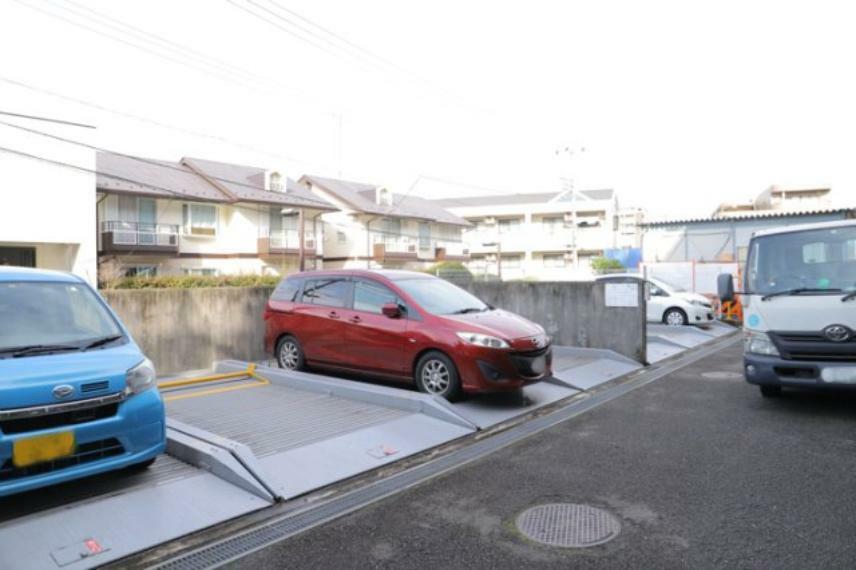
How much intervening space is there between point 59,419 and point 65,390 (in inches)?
7.9

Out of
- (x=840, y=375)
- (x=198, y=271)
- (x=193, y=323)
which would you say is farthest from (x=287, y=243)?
(x=840, y=375)

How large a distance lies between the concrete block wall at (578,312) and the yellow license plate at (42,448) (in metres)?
8.75

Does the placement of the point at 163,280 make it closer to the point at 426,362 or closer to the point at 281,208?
the point at 426,362

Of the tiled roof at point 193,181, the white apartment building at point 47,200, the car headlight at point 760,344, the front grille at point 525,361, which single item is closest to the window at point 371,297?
the front grille at point 525,361

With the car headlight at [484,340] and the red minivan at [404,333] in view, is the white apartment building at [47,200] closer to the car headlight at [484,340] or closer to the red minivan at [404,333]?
the red minivan at [404,333]

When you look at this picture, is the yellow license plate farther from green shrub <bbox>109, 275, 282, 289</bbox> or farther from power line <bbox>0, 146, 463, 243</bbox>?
power line <bbox>0, 146, 463, 243</bbox>

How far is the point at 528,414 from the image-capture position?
267 inches

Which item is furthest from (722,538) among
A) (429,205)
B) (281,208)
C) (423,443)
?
(429,205)

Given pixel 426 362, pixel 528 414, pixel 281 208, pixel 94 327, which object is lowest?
pixel 528 414

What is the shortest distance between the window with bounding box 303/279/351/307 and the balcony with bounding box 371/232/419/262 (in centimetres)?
2803

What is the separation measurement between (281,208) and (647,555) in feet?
95.0

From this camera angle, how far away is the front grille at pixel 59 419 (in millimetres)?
3543

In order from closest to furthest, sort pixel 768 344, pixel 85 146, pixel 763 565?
pixel 763 565 < pixel 768 344 < pixel 85 146

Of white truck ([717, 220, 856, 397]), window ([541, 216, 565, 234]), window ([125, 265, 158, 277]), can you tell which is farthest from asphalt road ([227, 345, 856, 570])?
window ([541, 216, 565, 234])
